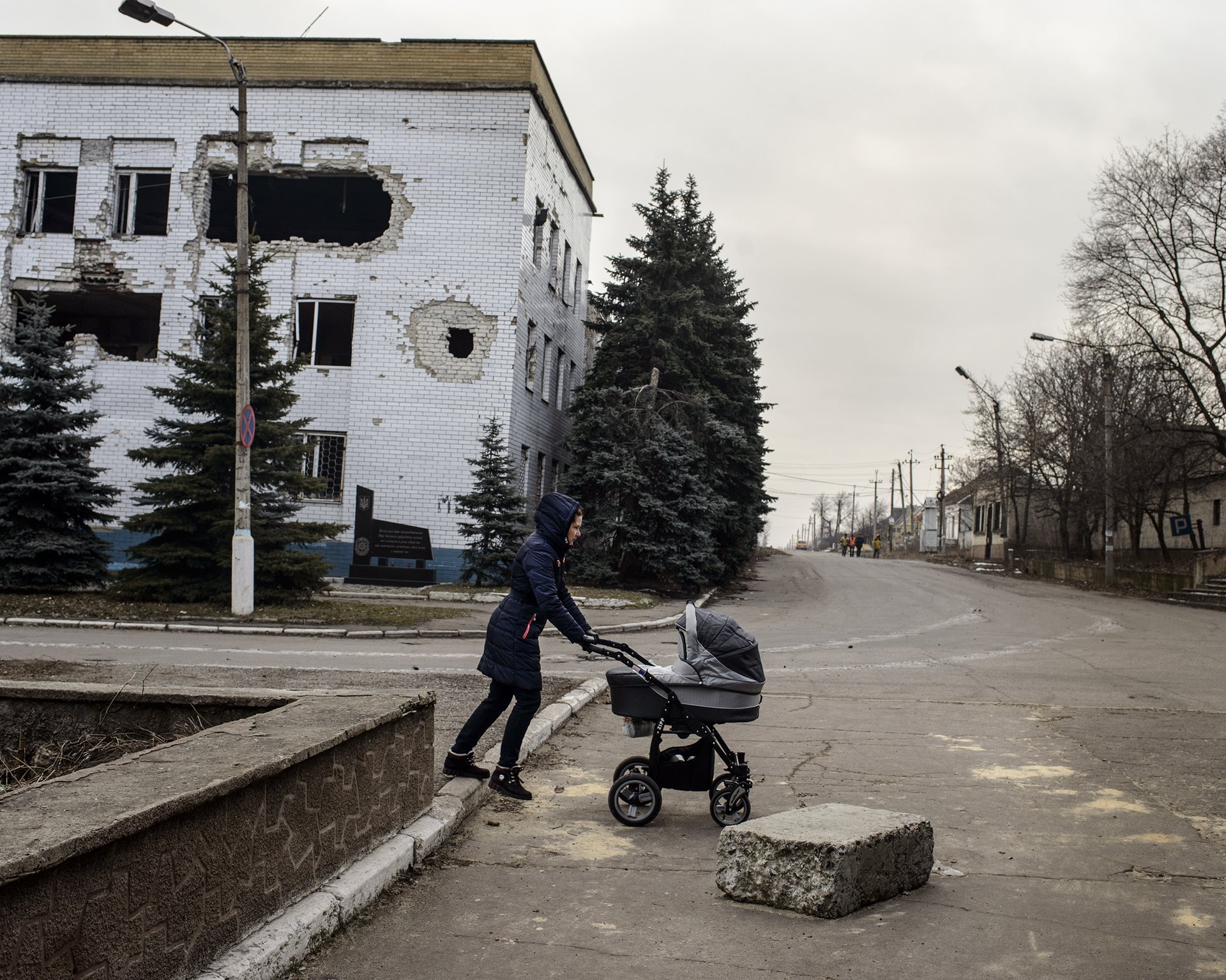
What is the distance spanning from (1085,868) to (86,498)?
18299 millimetres

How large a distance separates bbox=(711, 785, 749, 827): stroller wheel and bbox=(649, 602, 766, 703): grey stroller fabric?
607 mm

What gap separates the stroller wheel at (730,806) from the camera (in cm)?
625

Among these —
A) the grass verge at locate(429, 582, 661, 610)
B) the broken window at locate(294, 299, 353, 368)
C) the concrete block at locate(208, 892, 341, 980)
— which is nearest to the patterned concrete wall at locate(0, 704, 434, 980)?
the concrete block at locate(208, 892, 341, 980)

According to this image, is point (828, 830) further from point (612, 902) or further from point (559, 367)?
point (559, 367)

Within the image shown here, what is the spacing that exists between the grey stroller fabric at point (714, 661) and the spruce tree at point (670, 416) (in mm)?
19234

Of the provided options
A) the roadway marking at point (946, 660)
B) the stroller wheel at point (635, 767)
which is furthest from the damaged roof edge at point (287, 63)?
the stroller wheel at point (635, 767)

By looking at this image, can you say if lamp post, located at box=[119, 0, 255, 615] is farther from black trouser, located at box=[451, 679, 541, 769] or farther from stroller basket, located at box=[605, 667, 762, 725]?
stroller basket, located at box=[605, 667, 762, 725]

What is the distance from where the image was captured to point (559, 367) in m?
33.2

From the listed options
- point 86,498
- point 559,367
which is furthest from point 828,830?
point 559,367

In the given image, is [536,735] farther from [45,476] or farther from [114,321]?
[114,321]

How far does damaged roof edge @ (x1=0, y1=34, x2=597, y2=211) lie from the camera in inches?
1046

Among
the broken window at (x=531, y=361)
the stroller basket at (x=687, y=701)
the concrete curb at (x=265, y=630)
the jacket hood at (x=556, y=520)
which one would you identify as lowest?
the concrete curb at (x=265, y=630)

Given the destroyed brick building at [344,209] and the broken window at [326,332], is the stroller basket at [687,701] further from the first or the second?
the broken window at [326,332]

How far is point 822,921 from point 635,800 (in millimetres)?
1775
